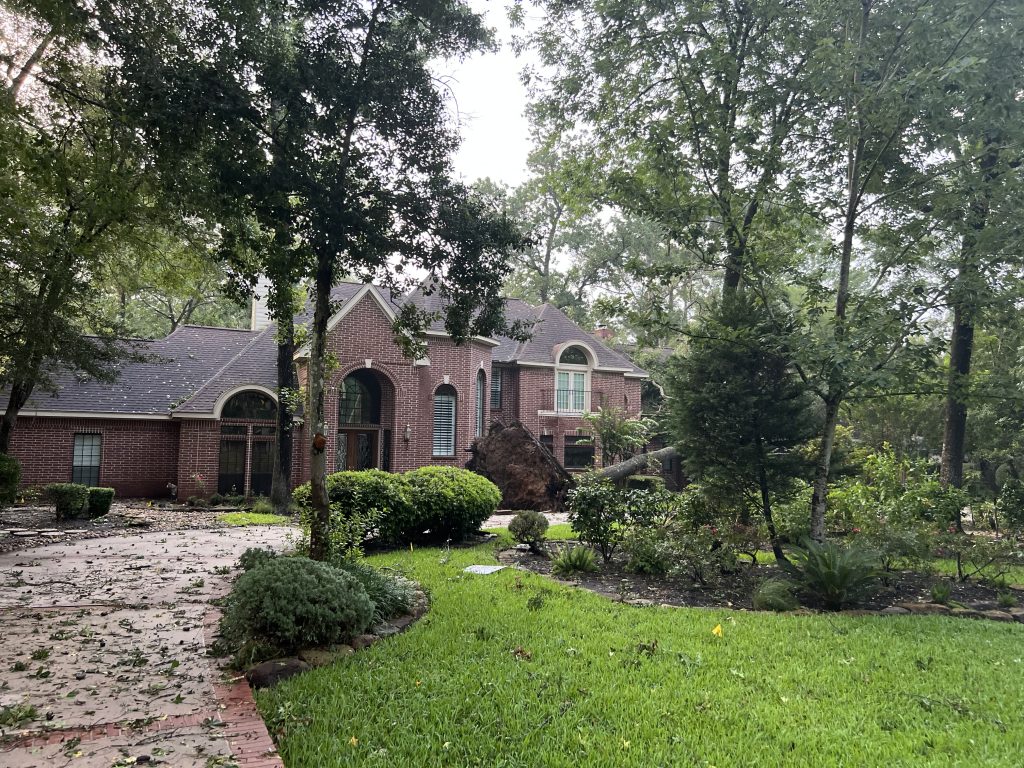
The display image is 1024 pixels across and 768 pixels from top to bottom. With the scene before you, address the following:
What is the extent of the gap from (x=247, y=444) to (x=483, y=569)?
13.8 metres

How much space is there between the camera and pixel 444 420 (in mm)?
22016

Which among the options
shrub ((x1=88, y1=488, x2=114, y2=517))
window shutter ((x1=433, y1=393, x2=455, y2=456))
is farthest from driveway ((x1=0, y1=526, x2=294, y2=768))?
window shutter ((x1=433, y1=393, x2=455, y2=456))

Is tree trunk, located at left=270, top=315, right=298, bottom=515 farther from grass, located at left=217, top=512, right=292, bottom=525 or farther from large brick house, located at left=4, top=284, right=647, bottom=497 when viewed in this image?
large brick house, located at left=4, top=284, right=647, bottom=497

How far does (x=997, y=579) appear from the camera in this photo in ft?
27.5

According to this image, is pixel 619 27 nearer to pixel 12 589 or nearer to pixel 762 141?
pixel 762 141

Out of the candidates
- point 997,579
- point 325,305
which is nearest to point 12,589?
point 325,305

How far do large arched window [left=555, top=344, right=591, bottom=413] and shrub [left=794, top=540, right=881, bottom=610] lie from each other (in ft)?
66.8

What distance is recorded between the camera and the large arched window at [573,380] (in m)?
27.8

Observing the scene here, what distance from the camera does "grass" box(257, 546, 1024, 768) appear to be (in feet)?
11.4

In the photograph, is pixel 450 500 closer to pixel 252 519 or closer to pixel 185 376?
pixel 252 519

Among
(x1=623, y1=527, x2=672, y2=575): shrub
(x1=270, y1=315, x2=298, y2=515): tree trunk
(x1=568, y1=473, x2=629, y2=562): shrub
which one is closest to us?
(x1=623, y1=527, x2=672, y2=575): shrub

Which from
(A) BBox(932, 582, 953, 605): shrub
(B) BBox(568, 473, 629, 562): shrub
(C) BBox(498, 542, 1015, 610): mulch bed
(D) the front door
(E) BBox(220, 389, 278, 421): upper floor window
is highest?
(E) BBox(220, 389, 278, 421): upper floor window

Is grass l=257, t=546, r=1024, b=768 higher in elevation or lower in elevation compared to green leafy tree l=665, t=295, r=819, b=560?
lower

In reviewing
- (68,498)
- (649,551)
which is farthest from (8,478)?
(649,551)
